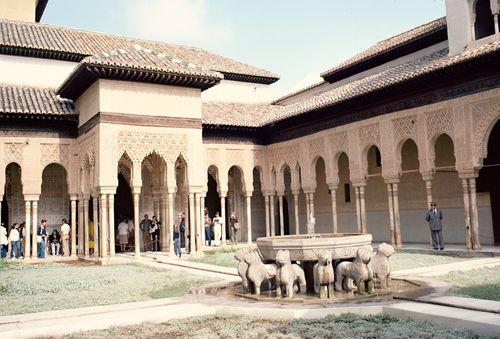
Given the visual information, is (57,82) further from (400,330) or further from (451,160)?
(400,330)

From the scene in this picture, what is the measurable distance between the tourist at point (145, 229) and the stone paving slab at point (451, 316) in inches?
548

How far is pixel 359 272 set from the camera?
740 cm

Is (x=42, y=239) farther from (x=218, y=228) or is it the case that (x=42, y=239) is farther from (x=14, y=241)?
(x=218, y=228)

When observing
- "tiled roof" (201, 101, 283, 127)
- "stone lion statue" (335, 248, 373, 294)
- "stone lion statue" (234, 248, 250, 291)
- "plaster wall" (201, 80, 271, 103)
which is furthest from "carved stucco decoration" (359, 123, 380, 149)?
"stone lion statue" (234, 248, 250, 291)

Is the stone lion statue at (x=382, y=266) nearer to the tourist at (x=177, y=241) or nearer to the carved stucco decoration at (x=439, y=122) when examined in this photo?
the carved stucco decoration at (x=439, y=122)

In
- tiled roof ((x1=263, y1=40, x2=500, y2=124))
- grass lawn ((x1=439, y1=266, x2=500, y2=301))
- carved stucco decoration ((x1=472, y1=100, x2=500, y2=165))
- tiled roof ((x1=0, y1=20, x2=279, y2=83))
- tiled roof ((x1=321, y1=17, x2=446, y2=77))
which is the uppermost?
tiled roof ((x1=0, y1=20, x2=279, y2=83))

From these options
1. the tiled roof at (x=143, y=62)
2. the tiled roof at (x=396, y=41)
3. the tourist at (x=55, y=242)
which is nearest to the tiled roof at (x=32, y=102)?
the tiled roof at (x=143, y=62)

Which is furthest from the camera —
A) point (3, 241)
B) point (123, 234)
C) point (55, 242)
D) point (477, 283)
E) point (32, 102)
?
point (123, 234)

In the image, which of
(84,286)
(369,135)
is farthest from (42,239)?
(369,135)

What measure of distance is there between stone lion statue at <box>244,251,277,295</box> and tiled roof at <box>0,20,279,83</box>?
11.8 m

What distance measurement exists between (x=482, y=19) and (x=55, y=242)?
1670cm

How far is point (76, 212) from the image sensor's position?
20.2 meters

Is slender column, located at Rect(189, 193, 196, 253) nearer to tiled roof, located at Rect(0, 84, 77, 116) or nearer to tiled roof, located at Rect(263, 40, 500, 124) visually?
tiled roof, located at Rect(0, 84, 77, 116)

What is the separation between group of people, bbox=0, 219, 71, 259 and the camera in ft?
58.3
